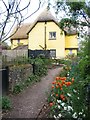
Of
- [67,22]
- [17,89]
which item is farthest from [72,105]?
[17,89]

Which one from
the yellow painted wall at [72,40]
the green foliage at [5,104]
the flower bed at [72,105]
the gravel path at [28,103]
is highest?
the yellow painted wall at [72,40]

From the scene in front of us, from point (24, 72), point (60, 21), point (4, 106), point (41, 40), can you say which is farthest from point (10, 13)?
point (41, 40)

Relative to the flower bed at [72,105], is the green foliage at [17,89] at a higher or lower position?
lower

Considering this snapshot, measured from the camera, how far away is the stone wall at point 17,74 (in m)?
3.30

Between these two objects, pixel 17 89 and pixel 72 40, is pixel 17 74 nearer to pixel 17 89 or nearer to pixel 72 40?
pixel 17 89

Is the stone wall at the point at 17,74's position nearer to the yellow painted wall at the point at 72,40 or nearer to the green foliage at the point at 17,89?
the green foliage at the point at 17,89

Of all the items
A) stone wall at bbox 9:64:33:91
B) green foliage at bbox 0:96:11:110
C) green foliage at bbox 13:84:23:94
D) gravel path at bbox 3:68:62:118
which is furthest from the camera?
stone wall at bbox 9:64:33:91

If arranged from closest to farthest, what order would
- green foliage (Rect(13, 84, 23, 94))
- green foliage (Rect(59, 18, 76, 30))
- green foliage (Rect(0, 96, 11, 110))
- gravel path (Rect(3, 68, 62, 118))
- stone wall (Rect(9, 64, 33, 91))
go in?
gravel path (Rect(3, 68, 62, 118))
green foliage (Rect(0, 96, 11, 110))
green foliage (Rect(59, 18, 76, 30))
green foliage (Rect(13, 84, 23, 94))
stone wall (Rect(9, 64, 33, 91))

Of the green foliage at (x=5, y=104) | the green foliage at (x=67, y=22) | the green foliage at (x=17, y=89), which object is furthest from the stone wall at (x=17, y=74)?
the green foliage at (x=67, y=22)

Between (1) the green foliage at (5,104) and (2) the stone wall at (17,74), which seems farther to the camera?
(2) the stone wall at (17,74)

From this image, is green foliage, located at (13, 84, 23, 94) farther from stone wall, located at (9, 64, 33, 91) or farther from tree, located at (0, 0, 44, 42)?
tree, located at (0, 0, 44, 42)

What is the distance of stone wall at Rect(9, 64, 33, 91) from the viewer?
3.30m

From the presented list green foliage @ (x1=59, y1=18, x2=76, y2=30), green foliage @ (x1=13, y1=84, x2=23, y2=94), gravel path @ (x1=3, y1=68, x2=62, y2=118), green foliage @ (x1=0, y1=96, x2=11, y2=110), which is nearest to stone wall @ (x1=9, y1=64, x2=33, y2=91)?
green foliage @ (x1=13, y1=84, x2=23, y2=94)

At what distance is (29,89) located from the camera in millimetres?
Result: 3436
